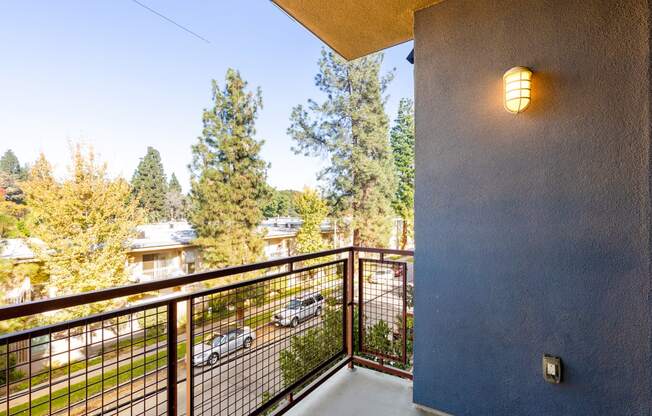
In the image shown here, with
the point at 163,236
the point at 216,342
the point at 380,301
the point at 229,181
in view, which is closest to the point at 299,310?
the point at 216,342

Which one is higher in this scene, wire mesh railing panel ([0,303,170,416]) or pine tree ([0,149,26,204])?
pine tree ([0,149,26,204])

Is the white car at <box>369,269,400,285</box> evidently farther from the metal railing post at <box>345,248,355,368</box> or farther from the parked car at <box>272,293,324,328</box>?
the parked car at <box>272,293,324,328</box>

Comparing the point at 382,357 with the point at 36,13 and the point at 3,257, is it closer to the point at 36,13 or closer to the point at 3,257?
the point at 3,257

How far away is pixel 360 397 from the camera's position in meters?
2.12

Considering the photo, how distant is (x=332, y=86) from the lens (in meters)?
13.1

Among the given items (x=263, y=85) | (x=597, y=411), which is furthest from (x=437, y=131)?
(x=263, y=85)

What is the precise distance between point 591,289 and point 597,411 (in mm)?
556

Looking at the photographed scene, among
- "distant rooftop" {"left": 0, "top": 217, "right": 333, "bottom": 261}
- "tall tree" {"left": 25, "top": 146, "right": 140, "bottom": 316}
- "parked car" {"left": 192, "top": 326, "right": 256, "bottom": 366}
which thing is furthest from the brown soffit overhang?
"distant rooftop" {"left": 0, "top": 217, "right": 333, "bottom": 261}

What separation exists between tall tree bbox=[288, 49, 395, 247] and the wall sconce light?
1103 cm

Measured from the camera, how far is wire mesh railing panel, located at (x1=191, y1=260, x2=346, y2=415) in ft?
5.29

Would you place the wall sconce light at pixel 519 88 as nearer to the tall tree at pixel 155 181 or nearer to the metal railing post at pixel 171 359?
the metal railing post at pixel 171 359

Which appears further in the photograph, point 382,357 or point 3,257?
point 3,257

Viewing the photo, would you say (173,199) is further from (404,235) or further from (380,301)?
(380,301)

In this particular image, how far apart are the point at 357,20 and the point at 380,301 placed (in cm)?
227
